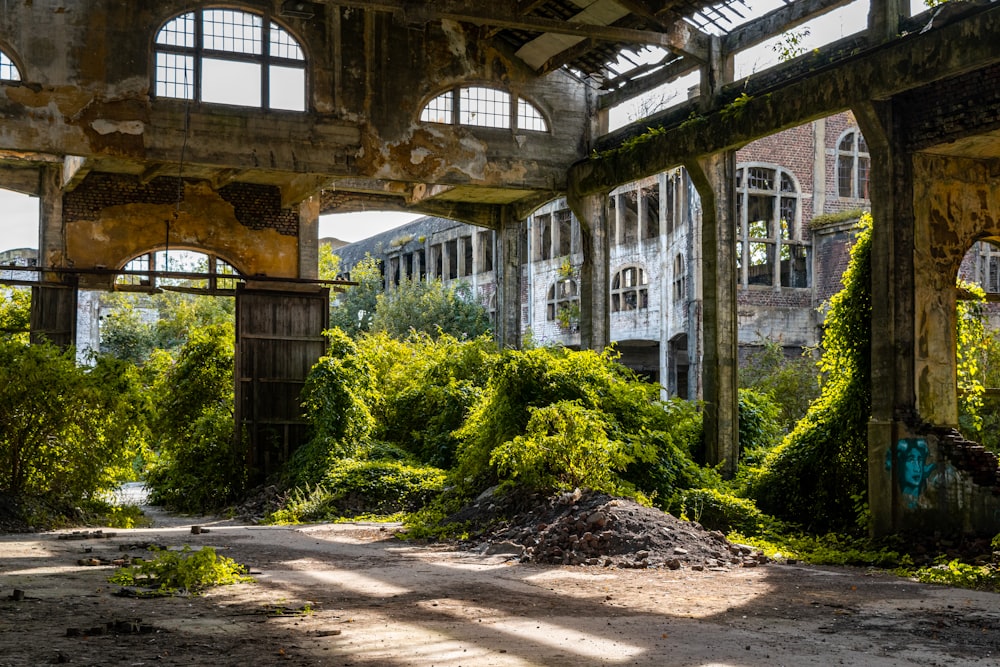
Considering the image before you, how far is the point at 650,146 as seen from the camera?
18.5m

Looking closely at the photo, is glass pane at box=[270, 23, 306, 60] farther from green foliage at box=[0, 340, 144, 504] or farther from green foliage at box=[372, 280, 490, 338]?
green foliage at box=[372, 280, 490, 338]

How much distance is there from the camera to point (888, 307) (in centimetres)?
1348

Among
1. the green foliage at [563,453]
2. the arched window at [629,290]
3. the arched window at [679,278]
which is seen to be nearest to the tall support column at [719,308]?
the green foliage at [563,453]

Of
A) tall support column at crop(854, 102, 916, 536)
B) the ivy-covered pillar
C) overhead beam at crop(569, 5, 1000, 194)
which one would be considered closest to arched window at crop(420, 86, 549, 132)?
overhead beam at crop(569, 5, 1000, 194)

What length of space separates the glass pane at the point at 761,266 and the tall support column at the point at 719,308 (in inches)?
533

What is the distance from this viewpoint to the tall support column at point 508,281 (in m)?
23.4

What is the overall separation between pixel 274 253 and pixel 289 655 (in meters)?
16.0

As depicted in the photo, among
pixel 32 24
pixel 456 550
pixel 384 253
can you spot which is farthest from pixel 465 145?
pixel 384 253

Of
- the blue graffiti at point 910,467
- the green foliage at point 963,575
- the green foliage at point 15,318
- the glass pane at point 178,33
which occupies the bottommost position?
the green foliage at point 963,575

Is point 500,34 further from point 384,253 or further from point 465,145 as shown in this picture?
point 384,253

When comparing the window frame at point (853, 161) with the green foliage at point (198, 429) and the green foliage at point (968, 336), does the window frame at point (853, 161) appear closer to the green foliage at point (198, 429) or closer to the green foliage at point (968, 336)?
the green foliage at point (968, 336)

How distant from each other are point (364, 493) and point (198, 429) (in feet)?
14.8

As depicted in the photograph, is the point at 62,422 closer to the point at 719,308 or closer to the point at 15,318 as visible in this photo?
the point at 15,318

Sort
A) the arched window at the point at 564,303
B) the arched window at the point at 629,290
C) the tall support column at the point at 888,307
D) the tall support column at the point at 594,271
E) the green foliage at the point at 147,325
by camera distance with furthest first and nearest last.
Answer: the green foliage at the point at 147,325 < the arched window at the point at 564,303 < the arched window at the point at 629,290 < the tall support column at the point at 594,271 < the tall support column at the point at 888,307
